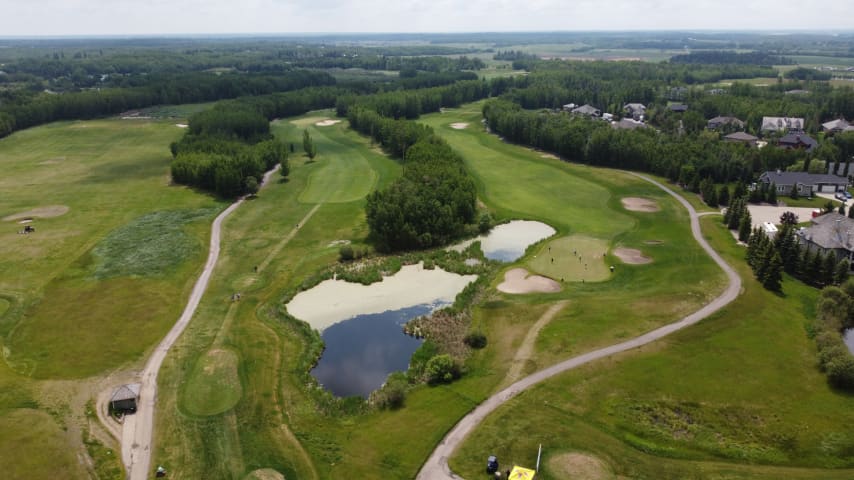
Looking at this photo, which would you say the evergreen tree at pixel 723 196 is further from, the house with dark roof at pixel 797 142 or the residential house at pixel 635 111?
the residential house at pixel 635 111

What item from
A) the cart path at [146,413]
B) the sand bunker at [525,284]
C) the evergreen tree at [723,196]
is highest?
the evergreen tree at [723,196]

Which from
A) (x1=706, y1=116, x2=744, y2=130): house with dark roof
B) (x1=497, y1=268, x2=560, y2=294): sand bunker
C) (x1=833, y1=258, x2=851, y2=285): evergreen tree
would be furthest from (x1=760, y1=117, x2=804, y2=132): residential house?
(x1=497, y1=268, x2=560, y2=294): sand bunker

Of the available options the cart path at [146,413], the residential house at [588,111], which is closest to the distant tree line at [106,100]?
the residential house at [588,111]

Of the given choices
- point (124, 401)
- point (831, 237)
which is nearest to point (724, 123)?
point (831, 237)

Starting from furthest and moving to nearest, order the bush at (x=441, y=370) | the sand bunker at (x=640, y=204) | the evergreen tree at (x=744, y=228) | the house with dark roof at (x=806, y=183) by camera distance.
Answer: the house with dark roof at (x=806, y=183), the sand bunker at (x=640, y=204), the evergreen tree at (x=744, y=228), the bush at (x=441, y=370)

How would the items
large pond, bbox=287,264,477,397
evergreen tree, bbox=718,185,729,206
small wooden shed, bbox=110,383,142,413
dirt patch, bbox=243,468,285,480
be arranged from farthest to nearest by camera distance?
evergreen tree, bbox=718,185,729,206, large pond, bbox=287,264,477,397, small wooden shed, bbox=110,383,142,413, dirt patch, bbox=243,468,285,480

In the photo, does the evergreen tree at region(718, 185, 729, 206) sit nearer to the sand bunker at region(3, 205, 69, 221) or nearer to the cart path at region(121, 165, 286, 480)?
the cart path at region(121, 165, 286, 480)

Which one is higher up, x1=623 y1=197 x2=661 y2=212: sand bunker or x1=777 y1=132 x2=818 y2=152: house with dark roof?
x1=777 y1=132 x2=818 y2=152: house with dark roof
